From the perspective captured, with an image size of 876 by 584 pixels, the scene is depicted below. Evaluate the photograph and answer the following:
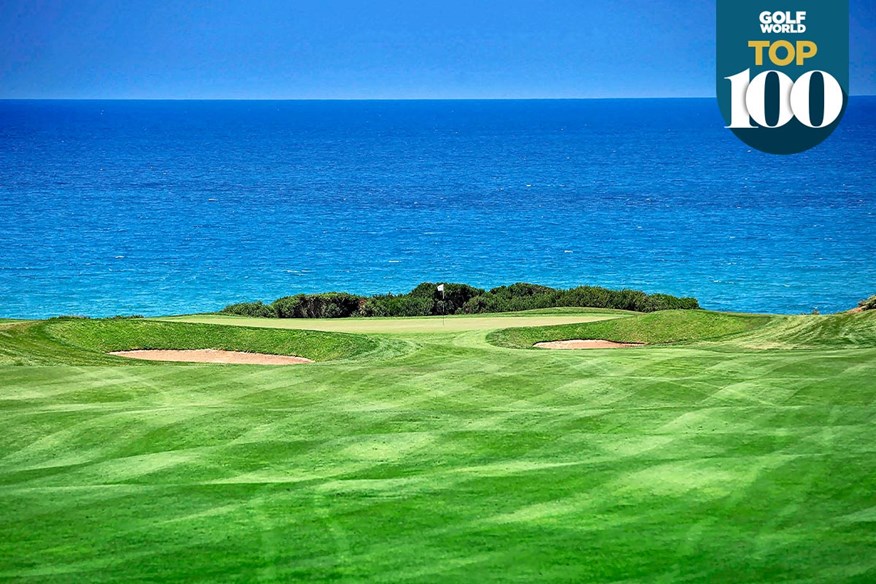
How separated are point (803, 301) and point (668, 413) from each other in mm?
51004

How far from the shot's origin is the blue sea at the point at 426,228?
73.2 metres

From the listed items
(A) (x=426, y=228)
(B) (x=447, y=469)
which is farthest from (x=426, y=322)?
(A) (x=426, y=228)

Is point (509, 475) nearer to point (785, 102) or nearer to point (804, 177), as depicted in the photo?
point (804, 177)

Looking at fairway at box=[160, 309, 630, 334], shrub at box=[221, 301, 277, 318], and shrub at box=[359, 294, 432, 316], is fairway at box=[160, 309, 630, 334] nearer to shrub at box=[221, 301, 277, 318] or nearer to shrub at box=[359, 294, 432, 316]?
shrub at box=[221, 301, 277, 318]

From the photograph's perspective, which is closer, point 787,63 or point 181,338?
point 181,338

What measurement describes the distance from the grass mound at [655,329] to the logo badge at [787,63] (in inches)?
4422

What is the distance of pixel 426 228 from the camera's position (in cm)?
9788

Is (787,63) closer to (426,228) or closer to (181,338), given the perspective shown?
(426,228)

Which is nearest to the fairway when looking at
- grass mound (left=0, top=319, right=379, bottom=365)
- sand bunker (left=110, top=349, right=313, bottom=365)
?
grass mound (left=0, top=319, right=379, bottom=365)

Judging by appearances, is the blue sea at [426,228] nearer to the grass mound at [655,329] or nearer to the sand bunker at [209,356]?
the grass mound at [655,329]

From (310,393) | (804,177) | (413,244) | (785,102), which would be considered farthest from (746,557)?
(785,102)

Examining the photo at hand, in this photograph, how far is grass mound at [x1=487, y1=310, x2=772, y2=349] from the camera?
31.3 meters

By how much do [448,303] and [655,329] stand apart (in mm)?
14276

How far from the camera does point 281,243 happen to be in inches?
3610
